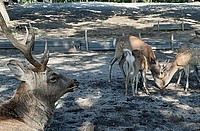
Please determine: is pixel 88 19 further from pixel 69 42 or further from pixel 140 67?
pixel 140 67

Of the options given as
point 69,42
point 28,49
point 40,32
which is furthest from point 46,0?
point 28,49

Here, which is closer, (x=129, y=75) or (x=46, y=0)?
(x=129, y=75)

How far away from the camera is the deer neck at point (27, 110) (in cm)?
448

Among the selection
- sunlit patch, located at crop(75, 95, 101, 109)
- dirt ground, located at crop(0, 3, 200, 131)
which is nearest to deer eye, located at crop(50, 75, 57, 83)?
dirt ground, located at crop(0, 3, 200, 131)

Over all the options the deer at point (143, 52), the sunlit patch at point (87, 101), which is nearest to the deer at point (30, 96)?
the sunlit patch at point (87, 101)

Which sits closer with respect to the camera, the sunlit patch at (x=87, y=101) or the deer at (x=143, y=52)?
the sunlit patch at (x=87, y=101)

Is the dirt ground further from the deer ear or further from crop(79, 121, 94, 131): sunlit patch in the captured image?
the deer ear

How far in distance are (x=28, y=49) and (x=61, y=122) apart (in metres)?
2.43

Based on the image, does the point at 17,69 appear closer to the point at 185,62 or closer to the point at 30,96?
the point at 30,96

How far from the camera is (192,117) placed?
7.09 meters

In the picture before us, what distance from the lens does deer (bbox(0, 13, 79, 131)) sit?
14.7 feet

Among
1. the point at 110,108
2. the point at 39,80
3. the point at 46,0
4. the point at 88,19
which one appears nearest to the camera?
the point at 39,80

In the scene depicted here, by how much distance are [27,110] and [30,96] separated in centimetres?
19

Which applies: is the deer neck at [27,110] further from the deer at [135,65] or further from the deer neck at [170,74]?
the deer neck at [170,74]
